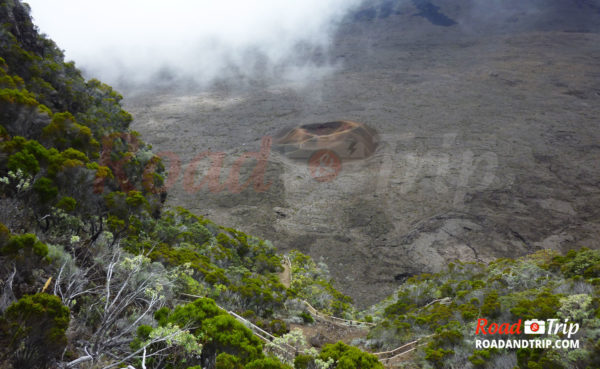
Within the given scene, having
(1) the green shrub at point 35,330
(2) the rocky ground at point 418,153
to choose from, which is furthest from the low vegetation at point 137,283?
(2) the rocky ground at point 418,153

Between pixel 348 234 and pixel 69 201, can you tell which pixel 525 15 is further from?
pixel 69 201

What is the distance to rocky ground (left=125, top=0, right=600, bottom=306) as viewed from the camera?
16328 millimetres

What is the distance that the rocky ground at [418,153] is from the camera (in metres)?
16.3

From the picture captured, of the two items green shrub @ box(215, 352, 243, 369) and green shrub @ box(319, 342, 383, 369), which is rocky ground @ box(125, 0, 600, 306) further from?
green shrub @ box(215, 352, 243, 369)

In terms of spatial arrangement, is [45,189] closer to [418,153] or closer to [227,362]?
[227,362]

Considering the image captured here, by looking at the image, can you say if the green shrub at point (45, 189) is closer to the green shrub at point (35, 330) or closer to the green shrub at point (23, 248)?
the green shrub at point (23, 248)

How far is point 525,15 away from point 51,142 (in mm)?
75755

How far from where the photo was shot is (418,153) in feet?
82.8

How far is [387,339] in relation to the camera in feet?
22.0

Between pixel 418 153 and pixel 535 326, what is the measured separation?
21844mm

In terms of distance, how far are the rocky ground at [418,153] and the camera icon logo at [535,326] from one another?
843 cm

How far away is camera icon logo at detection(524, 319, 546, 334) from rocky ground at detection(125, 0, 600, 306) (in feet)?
27.7

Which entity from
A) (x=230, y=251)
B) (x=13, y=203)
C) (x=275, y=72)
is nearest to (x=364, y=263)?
(x=230, y=251)

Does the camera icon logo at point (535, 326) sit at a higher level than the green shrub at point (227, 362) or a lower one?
lower
